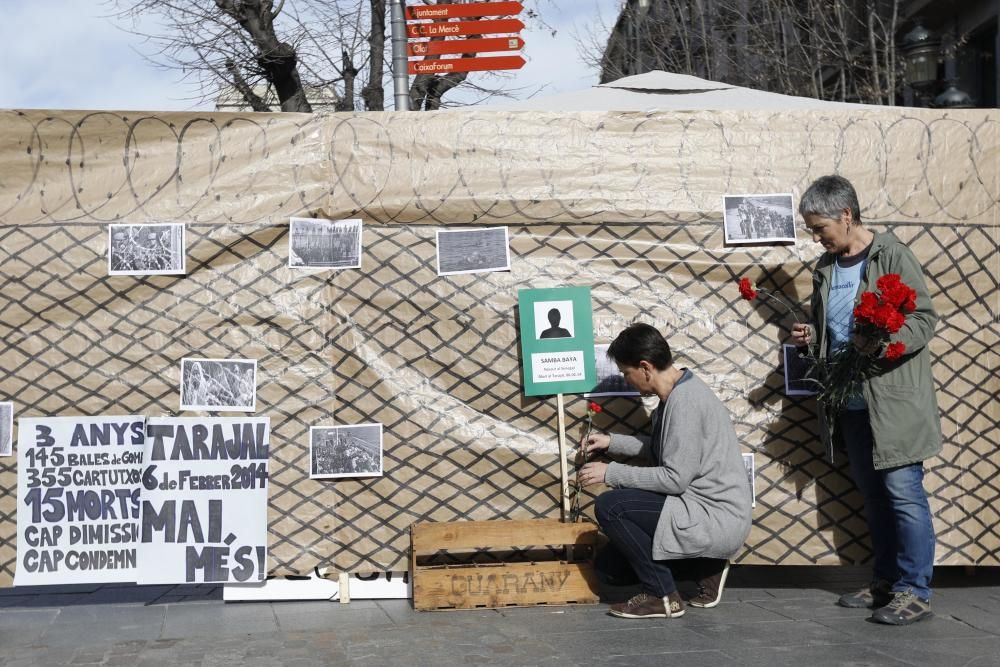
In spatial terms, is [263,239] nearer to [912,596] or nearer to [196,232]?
[196,232]

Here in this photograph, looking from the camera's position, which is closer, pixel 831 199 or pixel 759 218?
pixel 831 199

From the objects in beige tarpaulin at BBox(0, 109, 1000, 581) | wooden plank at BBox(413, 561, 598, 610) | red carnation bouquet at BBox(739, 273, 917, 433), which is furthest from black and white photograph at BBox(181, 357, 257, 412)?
red carnation bouquet at BBox(739, 273, 917, 433)

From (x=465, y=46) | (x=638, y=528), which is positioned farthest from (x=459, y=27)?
(x=638, y=528)

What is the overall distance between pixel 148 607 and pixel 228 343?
121 centimetres

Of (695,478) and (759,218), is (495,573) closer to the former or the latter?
(695,478)

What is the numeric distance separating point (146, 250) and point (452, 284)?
4.32 feet

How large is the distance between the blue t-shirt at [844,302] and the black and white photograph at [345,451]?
1965mm

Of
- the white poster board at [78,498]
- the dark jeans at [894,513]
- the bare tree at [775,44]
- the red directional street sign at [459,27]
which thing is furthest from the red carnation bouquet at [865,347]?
the bare tree at [775,44]

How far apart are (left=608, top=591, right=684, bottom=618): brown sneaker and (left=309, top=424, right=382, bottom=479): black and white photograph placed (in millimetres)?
1194

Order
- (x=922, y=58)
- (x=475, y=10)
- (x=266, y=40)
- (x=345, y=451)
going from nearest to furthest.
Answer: (x=345, y=451), (x=922, y=58), (x=475, y=10), (x=266, y=40)

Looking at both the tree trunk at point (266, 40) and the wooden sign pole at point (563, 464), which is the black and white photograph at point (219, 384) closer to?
the wooden sign pole at point (563, 464)

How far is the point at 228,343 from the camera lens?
15.5ft

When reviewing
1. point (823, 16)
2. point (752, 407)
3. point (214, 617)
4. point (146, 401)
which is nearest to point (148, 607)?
point (214, 617)

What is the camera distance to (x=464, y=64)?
11812mm
